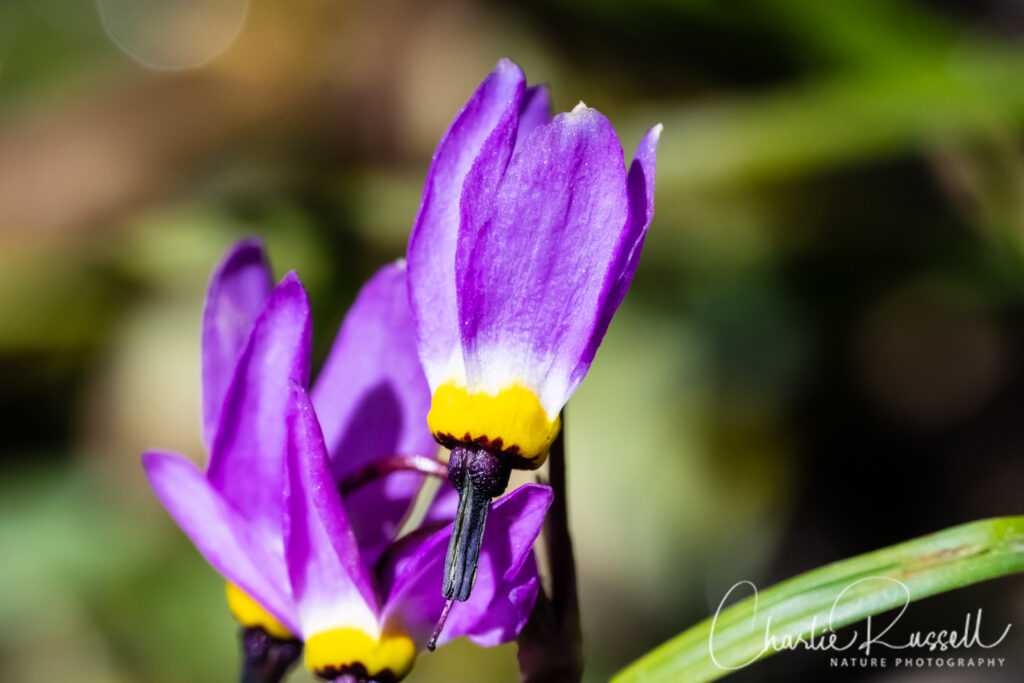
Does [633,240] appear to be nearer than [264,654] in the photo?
Yes

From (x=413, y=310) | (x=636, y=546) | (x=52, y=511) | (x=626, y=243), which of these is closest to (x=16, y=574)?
(x=52, y=511)

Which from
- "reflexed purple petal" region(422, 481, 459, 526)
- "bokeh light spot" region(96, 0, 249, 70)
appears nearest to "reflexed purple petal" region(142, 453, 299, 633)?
"reflexed purple petal" region(422, 481, 459, 526)

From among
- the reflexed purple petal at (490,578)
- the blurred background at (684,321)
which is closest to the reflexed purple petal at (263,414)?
the reflexed purple petal at (490,578)

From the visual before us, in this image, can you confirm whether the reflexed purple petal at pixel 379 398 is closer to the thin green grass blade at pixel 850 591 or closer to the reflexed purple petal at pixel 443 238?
the reflexed purple petal at pixel 443 238

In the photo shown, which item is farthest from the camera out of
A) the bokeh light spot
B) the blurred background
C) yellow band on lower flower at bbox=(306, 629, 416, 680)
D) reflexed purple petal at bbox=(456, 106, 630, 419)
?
the bokeh light spot

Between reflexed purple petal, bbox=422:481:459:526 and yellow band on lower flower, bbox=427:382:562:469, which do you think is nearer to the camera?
yellow band on lower flower, bbox=427:382:562:469

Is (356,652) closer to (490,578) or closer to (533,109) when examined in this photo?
(490,578)

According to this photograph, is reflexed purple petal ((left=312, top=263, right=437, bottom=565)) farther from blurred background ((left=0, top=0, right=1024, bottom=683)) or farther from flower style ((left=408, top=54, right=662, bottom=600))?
blurred background ((left=0, top=0, right=1024, bottom=683))

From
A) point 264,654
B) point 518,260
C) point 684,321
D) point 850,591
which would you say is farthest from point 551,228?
point 684,321
